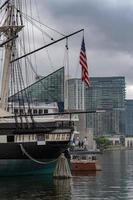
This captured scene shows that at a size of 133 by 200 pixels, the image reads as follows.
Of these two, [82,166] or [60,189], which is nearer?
[60,189]

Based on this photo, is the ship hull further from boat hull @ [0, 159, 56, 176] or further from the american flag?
the american flag

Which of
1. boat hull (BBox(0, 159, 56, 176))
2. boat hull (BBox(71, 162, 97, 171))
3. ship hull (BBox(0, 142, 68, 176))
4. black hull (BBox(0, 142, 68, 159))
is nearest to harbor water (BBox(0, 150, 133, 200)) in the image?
boat hull (BBox(0, 159, 56, 176))

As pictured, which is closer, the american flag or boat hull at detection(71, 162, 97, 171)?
the american flag

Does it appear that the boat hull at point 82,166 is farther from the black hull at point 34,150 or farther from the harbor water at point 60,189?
the harbor water at point 60,189

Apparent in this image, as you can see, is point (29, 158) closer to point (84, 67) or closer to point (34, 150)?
point (34, 150)

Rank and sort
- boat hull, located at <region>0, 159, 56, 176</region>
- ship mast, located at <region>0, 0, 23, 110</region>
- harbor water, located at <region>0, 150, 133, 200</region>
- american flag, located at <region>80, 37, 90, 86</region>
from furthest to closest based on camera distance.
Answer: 1. ship mast, located at <region>0, 0, 23, 110</region>
2. boat hull, located at <region>0, 159, 56, 176</region>
3. american flag, located at <region>80, 37, 90, 86</region>
4. harbor water, located at <region>0, 150, 133, 200</region>

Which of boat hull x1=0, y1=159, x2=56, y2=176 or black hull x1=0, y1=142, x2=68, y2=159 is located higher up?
black hull x1=0, y1=142, x2=68, y2=159

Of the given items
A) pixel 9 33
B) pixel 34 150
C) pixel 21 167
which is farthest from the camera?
pixel 9 33

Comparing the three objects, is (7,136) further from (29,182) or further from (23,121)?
(29,182)

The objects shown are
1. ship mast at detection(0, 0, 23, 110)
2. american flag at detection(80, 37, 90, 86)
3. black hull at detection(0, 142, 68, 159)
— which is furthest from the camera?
ship mast at detection(0, 0, 23, 110)

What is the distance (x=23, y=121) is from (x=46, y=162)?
17.5ft

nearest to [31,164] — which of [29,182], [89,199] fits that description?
[29,182]

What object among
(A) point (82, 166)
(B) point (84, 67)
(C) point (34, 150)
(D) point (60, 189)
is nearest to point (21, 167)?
(C) point (34, 150)

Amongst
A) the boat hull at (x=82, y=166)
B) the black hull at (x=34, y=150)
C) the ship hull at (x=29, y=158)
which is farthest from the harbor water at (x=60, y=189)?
the boat hull at (x=82, y=166)
